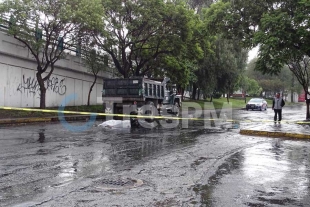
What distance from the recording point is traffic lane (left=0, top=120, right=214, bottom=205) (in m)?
5.44

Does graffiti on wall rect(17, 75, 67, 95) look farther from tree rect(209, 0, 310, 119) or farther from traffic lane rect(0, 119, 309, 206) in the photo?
tree rect(209, 0, 310, 119)

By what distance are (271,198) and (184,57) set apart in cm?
2472

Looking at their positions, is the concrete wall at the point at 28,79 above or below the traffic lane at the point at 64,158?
above

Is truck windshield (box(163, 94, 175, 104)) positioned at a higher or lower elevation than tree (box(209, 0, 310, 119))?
lower

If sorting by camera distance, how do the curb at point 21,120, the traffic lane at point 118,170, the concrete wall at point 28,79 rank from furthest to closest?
the concrete wall at point 28,79
the curb at point 21,120
the traffic lane at point 118,170

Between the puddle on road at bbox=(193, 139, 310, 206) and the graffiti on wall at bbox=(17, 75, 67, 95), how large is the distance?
1664cm

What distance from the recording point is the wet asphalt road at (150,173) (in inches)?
194

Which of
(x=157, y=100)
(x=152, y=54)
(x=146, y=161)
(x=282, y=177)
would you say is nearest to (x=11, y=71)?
(x=157, y=100)

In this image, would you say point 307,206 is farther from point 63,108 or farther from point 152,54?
point 152,54

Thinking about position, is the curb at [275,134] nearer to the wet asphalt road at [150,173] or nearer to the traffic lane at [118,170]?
the wet asphalt road at [150,173]

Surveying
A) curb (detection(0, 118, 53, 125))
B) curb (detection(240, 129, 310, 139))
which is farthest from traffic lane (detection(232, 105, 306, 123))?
curb (detection(0, 118, 53, 125))

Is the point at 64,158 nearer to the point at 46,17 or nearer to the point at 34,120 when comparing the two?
the point at 34,120

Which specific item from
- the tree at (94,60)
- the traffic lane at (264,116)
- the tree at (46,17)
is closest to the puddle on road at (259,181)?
the traffic lane at (264,116)

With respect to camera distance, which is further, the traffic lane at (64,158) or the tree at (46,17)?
the tree at (46,17)
